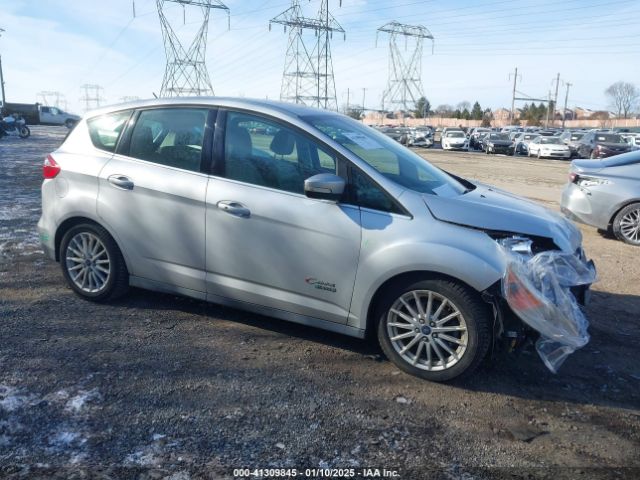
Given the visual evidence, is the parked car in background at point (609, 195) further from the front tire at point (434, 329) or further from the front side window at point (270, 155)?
the front side window at point (270, 155)

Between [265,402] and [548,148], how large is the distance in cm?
3216

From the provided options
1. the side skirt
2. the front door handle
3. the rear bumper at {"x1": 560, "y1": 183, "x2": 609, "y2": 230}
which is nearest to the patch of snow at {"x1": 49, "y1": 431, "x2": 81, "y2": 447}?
the side skirt

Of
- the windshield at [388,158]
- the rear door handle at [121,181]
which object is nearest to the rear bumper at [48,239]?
the rear door handle at [121,181]

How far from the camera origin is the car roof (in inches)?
163

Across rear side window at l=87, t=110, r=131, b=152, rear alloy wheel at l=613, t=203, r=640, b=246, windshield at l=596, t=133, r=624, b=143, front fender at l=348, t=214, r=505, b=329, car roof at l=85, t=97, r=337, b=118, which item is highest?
windshield at l=596, t=133, r=624, b=143

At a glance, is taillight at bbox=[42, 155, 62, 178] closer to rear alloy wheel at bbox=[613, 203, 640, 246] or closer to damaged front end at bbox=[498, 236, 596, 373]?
damaged front end at bbox=[498, 236, 596, 373]

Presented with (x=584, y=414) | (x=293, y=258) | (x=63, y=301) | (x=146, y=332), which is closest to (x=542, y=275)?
(x=584, y=414)

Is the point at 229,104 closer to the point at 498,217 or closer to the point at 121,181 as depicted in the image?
the point at 121,181

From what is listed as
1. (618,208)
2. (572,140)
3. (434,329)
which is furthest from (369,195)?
(572,140)

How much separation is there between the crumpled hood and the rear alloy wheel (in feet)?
14.7

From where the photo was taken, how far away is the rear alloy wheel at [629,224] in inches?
302

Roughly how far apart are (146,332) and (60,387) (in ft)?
3.06

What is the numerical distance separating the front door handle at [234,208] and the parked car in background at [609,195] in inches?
233

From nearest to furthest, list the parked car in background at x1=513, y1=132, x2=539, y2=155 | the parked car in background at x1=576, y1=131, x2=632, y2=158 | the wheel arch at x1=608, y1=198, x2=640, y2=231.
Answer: the wheel arch at x1=608, y1=198, x2=640, y2=231, the parked car in background at x1=576, y1=131, x2=632, y2=158, the parked car in background at x1=513, y1=132, x2=539, y2=155
